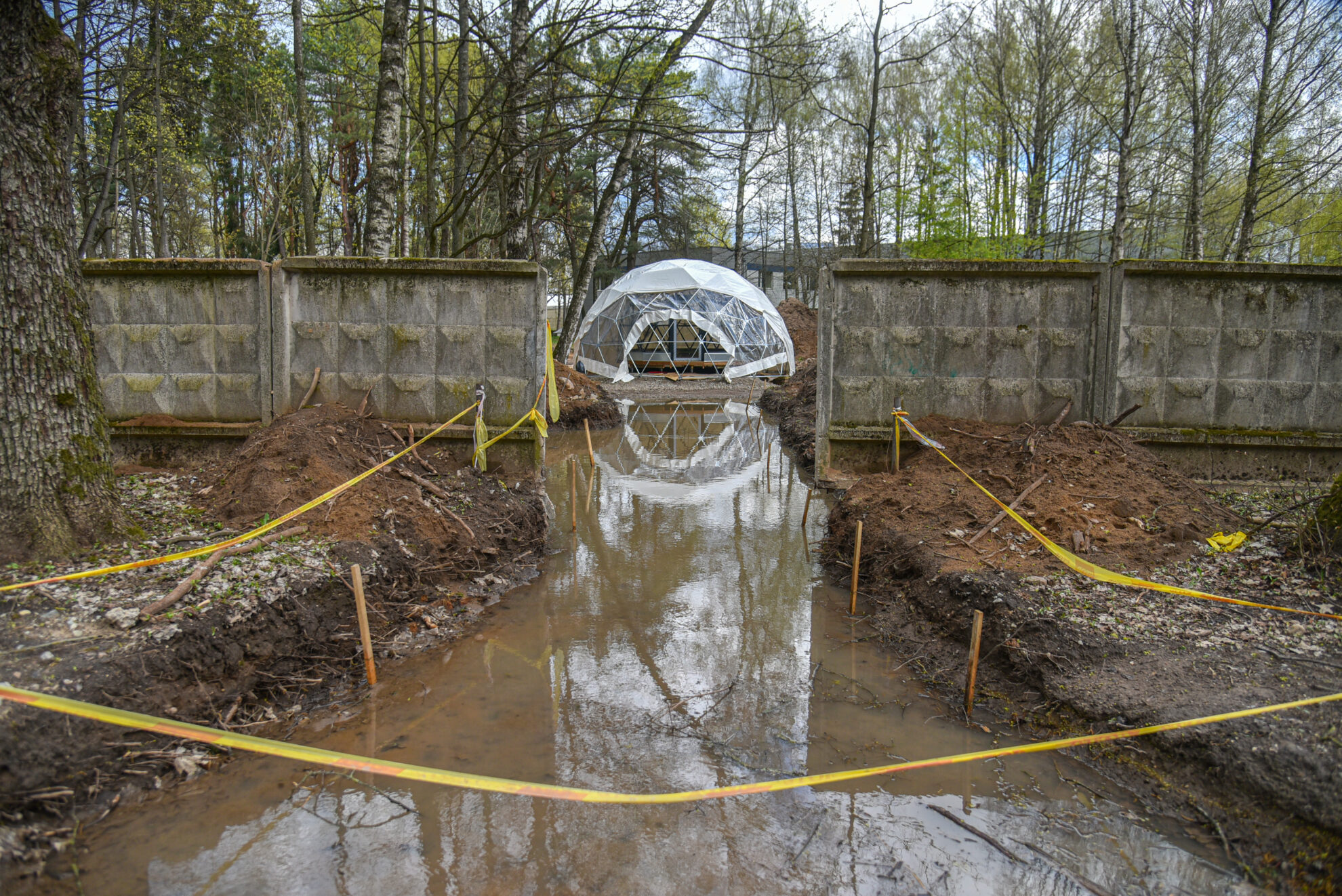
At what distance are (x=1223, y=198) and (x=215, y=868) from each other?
2654cm

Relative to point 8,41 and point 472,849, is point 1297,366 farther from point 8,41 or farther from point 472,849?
point 8,41

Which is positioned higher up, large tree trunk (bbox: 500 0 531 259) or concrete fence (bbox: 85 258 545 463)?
large tree trunk (bbox: 500 0 531 259)

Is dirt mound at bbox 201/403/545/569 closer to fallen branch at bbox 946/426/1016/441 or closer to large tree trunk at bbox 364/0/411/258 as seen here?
large tree trunk at bbox 364/0/411/258

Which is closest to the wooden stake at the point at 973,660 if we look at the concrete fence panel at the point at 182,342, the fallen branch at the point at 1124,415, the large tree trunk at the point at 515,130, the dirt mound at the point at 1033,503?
the dirt mound at the point at 1033,503

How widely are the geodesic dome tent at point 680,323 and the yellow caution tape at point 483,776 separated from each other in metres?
21.3

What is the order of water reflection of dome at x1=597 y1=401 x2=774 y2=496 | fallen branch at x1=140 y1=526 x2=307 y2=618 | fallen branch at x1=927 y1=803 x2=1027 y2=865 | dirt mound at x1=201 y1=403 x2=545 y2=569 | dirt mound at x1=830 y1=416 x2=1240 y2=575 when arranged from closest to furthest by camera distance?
fallen branch at x1=927 y1=803 x2=1027 y2=865 → fallen branch at x1=140 y1=526 x2=307 y2=618 → dirt mound at x1=830 y1=416 x2=1240 y2=575 → dirt mound at x1=201 y1=403 x2=545 y2=569 → water reflection of dome at x1=597 y1=401 x2=774 y2=496

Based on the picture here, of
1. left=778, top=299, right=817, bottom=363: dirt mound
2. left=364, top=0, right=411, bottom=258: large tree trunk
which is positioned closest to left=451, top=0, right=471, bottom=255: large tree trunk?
left=364, top=0, right=411, bottom=258: large tree trunk

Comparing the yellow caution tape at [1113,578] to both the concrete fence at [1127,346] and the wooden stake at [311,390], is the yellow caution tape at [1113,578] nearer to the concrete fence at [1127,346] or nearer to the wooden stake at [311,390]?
the concrete fence at [1127,346]

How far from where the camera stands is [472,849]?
2.92 metres

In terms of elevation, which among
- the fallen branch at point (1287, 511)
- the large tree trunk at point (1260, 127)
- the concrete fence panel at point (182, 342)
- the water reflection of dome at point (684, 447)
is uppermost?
the large tree trunk at point (1260, 127)

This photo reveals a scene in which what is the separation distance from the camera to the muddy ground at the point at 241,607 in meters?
3.02

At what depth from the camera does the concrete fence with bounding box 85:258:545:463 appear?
7.31m

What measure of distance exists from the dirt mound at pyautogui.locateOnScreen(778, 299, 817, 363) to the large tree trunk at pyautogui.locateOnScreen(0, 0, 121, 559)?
25008 mm

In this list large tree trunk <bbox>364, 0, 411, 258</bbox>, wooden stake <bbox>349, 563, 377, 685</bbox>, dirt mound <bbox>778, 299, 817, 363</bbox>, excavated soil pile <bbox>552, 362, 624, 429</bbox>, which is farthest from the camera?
dirt mound <bbox>778, 299, 817, 363</bbox>
